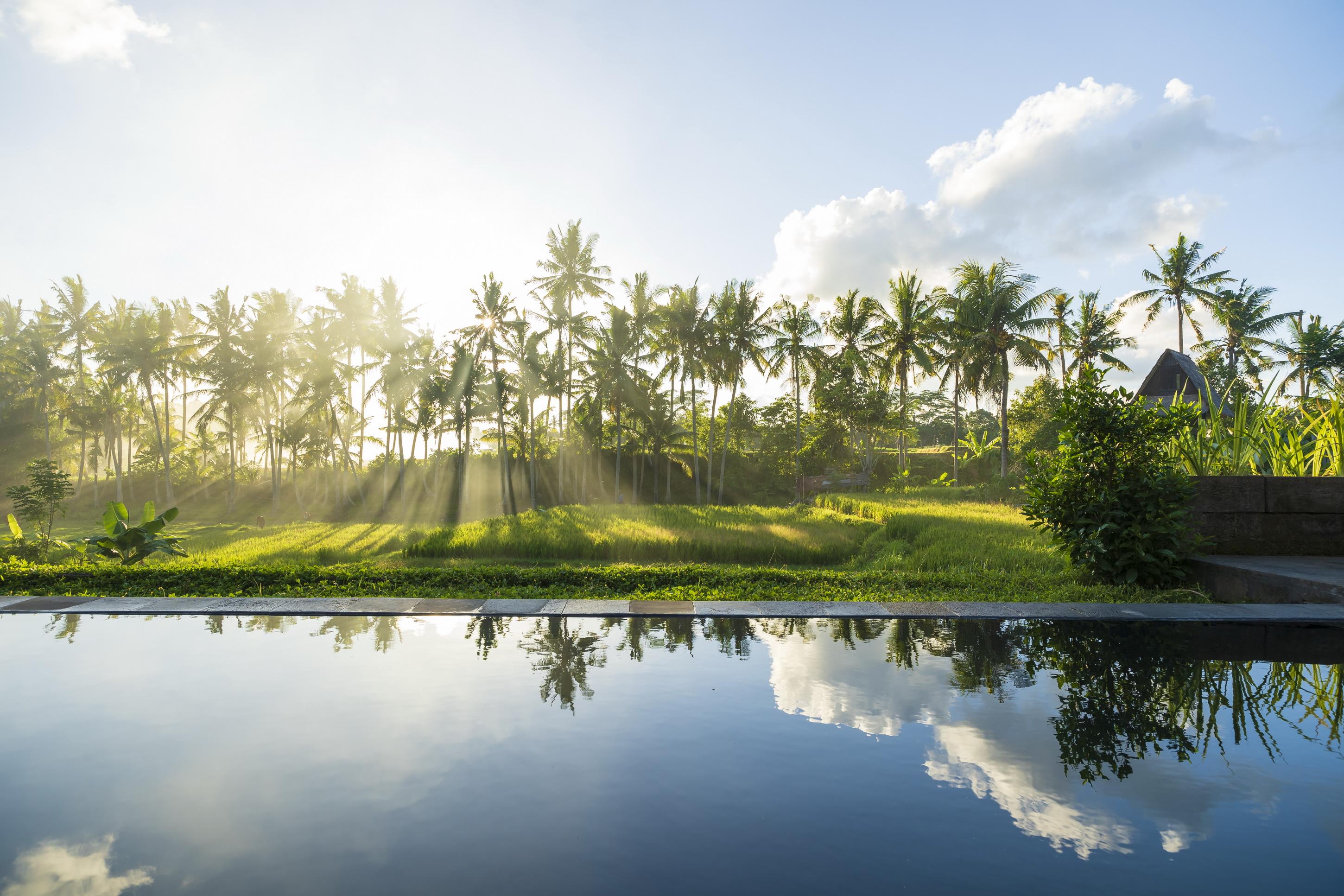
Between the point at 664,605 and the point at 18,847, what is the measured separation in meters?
5.60

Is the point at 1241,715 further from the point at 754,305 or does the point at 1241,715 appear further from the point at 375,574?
the point at 754,305

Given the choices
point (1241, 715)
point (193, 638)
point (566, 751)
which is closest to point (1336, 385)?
point (1241, 715)

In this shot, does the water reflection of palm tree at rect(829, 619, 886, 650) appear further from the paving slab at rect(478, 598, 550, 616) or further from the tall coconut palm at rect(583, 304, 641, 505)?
the tall coconut palm at rect(583, 304, 641, 505)

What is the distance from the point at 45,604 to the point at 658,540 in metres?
10.3

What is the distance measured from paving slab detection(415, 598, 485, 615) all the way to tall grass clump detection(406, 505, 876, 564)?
737cm

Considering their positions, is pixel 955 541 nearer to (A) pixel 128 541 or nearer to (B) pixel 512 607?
(B) pixel 512 607

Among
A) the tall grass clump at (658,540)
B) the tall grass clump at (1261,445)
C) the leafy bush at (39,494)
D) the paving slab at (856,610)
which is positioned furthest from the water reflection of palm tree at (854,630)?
the leafy bush at (39,494)

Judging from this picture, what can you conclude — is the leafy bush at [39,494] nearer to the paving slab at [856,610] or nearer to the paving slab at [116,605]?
the paving slab at [116,605]

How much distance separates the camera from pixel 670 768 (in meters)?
3.68

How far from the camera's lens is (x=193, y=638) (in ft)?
21.2

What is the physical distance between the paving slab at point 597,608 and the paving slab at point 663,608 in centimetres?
9

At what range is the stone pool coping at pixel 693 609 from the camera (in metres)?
7.34

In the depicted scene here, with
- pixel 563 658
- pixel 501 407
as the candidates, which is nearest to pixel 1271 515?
pixel 563 658

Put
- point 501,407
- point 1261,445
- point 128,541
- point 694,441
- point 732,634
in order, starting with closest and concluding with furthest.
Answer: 1. point 732,634
2. point 1261,445
3. point 128,541
4. point 501,407
5. point 694,441
